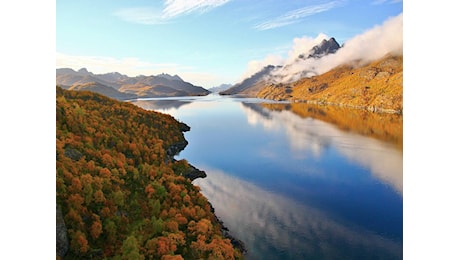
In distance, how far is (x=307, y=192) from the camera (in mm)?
30328

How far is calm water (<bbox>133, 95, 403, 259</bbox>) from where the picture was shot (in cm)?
2056

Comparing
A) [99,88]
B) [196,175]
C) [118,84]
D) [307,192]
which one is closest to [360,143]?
[307,192]

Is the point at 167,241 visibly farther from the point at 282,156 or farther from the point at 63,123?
the point at 282,156

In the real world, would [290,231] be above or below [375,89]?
below

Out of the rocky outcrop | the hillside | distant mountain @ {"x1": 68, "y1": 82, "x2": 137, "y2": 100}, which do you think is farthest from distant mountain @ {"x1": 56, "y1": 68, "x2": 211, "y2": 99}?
the hillside

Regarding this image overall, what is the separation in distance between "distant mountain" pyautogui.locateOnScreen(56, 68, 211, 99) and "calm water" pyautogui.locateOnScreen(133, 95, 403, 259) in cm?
3400

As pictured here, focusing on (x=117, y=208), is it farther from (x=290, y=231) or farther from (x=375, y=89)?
(x=375, y=89)

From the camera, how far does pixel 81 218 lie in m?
15.3

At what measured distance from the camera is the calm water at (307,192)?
20562 mm

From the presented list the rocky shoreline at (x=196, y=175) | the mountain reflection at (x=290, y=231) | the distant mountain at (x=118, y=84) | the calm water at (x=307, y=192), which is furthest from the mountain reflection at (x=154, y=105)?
the mountain reflection at (x=290, y=231)

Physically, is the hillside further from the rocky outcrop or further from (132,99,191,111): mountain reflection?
the rocky outcrop

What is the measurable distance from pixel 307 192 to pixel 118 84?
92.5 meters

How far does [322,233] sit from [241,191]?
10.7 m
